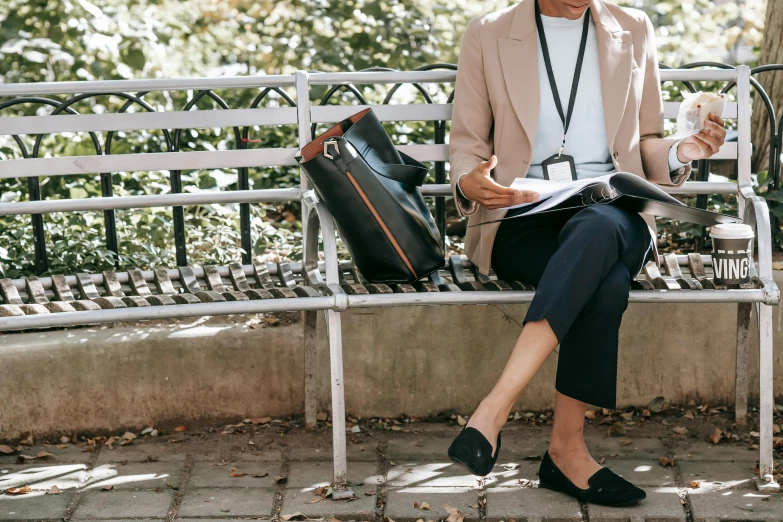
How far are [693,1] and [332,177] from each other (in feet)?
14.6

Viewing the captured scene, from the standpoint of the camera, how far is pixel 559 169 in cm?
313

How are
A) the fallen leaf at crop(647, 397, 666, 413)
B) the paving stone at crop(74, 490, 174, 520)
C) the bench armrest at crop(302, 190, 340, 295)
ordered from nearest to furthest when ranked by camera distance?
the paving stone at crop(74, 490, 174, 520), the bench armrest at crop(302, 190, 340, 295), the fallen leaf at crop(647, 397, 666, 413)

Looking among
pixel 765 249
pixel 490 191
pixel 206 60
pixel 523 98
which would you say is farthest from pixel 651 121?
pixel 206 60

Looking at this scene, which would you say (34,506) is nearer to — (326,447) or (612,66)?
(326,447)

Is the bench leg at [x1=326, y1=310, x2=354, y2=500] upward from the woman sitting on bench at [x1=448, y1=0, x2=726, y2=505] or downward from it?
downward

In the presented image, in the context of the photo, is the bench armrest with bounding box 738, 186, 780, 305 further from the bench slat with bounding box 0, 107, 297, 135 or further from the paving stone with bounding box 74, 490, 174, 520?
the paving stone with bounding box 74, 490, 174, 520

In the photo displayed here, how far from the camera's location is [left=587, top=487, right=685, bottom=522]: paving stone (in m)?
2.81

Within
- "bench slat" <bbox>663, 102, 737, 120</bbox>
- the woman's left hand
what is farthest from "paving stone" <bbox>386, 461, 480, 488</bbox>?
"bench slat" <bbox>663, 102, 737, 120</bbox>

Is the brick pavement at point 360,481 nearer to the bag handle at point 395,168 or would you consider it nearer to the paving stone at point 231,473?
the paving stone at point 231,473

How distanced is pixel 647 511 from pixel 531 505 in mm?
311

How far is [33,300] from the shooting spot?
3.21m

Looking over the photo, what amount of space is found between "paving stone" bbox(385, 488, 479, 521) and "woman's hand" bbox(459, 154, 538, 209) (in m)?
0.82

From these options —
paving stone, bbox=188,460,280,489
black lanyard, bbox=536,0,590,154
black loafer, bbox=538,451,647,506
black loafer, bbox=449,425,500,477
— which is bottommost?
paving stone, bbox=188,460,280,489

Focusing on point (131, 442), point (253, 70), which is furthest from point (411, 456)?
point (253, 70)
